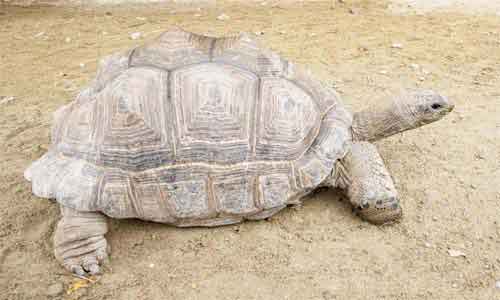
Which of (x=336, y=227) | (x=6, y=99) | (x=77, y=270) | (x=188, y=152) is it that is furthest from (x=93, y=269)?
(x=6, y=99)

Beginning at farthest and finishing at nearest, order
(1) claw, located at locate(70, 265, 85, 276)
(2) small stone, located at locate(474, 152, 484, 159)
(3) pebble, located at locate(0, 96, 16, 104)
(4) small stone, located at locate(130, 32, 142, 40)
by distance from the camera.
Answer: (4) small stone, located at locate(130, 32, 142, 40)
(3) pebble, located at locate(0, 96, 16, 104)
(2) small stone, located at locate(474, 152, 484, 159)
(1) claw, located at locate(70, 265, 85, 276)

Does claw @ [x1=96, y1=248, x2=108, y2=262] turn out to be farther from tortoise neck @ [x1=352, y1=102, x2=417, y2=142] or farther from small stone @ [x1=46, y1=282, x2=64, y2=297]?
tortoise neck @ [x1=352, y1=102, x2=417, y2=142]

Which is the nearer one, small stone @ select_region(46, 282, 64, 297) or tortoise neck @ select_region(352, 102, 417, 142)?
small stone @ select_region(46, 282, 64, 297)

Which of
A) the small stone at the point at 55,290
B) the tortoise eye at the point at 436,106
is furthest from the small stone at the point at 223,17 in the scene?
the small stone at the point at 55,290

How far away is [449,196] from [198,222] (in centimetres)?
177

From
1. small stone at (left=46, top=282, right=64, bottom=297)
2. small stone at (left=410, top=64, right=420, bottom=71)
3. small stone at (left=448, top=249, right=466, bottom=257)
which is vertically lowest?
small stone at (left=46, top=282, right=64, bottom=297)

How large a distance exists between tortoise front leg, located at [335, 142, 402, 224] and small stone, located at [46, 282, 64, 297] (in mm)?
1870

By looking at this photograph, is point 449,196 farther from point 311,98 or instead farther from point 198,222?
point 198,222

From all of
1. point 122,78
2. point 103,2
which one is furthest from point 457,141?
point 103,2

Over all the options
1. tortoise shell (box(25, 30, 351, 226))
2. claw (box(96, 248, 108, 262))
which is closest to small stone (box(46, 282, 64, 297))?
claw (box(96, 248, 108, 262))

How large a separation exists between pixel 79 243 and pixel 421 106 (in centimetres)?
252

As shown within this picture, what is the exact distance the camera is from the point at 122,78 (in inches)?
129

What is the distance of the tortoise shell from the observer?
10.2 feet

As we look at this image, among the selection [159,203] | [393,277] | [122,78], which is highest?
[122,78]
